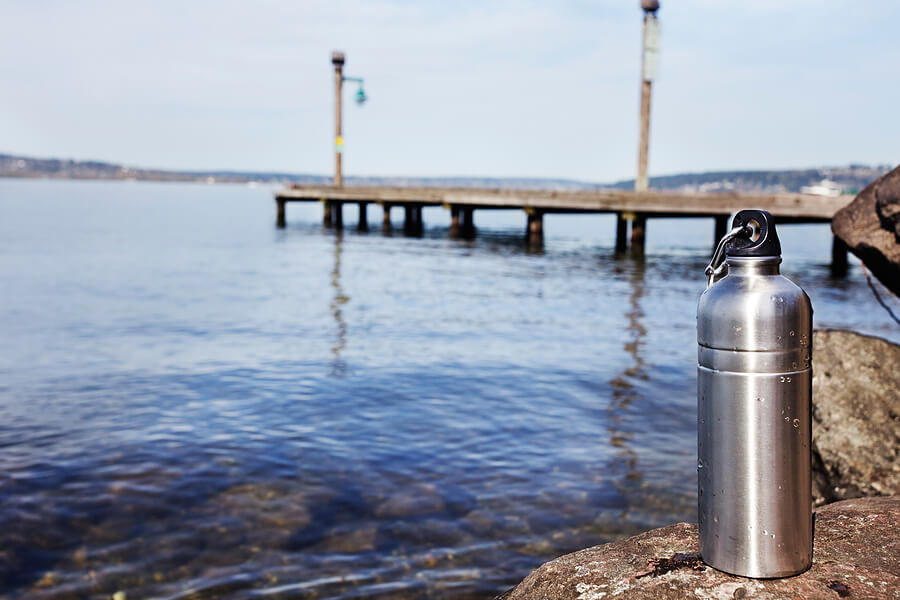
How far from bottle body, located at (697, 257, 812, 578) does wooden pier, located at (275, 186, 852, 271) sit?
15.2 metres

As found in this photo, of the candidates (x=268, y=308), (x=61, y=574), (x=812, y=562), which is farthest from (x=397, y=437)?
(x=268, y=308)

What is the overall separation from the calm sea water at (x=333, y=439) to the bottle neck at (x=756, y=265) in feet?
8.99

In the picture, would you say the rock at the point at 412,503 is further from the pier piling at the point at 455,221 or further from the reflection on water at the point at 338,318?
the pier piling at the point at 455,221

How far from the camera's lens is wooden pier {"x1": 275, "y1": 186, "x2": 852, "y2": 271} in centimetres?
2166

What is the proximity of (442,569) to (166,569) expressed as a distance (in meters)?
1.54

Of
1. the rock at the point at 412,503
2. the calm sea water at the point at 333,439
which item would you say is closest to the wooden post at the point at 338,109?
the calm sea water at the point at 333,439

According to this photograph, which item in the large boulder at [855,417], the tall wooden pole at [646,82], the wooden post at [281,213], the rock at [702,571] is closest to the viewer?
the rock at [702,571]

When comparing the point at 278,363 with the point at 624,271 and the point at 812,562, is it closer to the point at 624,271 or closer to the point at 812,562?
the point at 812,562

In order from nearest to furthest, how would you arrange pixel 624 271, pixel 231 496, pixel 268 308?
pixel 231 496
pixel 268 308
pixel 624 271

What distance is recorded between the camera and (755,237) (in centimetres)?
205

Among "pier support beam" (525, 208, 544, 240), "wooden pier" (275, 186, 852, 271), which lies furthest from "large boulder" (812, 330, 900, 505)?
"pier support beam" (525, 208, 544, 240)

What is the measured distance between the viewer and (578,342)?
38.8 ft

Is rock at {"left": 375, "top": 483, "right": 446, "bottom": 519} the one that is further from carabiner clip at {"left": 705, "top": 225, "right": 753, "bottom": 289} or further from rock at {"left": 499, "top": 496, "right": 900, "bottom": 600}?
carabiner clip at {"left": 705, "top": 225, "right": 753, "bottom": 289}

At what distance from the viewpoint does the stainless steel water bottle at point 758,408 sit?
199 centimetres
